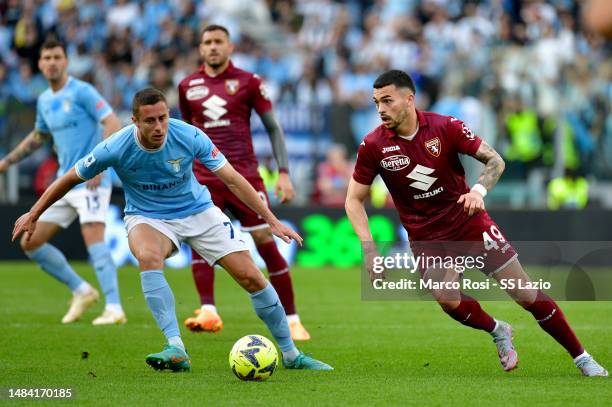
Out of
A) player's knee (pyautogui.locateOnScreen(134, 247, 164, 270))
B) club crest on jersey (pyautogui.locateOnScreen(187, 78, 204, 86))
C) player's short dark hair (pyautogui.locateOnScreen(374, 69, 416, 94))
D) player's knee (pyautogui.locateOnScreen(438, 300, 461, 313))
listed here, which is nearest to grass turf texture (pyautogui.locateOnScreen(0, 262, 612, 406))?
player's knee (pyautogui.locateOnScreen(438, 300, 461, 313))

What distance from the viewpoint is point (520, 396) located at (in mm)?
6707

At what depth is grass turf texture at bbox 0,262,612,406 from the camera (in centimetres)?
679

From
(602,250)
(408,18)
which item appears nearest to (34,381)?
(602,250)

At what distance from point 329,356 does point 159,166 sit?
84.8 inches

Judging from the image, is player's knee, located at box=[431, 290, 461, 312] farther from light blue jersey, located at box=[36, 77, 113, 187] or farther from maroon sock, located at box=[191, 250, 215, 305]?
light blue jersey, located at box=[36, 77, 113, 187]

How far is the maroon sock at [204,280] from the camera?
1015 cm

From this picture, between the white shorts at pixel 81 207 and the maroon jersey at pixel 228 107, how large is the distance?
4.38 ft

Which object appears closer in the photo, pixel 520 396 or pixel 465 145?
pixel 520 396

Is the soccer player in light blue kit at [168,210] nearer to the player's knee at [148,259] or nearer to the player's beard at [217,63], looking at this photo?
the player's knee at [148,259]

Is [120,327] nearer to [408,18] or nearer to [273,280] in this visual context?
[273,280]

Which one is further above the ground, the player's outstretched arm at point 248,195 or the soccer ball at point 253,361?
the player's outstretched arm at point 248,195

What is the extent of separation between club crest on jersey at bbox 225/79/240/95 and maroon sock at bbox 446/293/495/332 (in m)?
3.41

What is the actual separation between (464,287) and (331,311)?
4.65 metres

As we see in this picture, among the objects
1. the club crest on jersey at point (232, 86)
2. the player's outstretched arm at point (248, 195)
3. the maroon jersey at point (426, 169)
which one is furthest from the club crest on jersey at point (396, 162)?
the club crest on jersey at point (232, 86)
